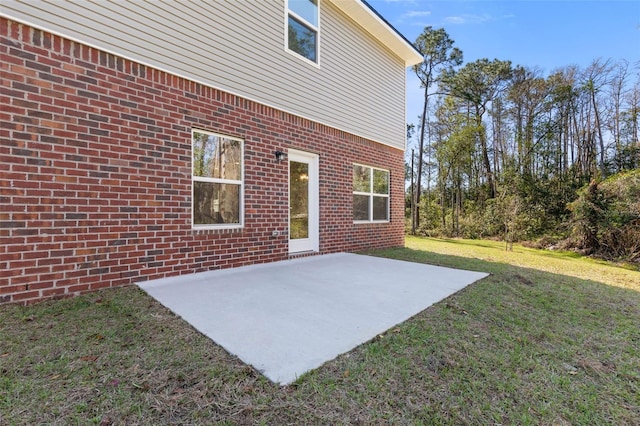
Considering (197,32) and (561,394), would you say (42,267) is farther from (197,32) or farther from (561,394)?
(561,394)

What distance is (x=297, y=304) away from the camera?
133 inches

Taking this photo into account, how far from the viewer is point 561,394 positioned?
1.98m

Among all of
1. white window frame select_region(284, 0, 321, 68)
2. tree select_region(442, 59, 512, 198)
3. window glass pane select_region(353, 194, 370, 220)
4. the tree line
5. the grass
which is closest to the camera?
the grass

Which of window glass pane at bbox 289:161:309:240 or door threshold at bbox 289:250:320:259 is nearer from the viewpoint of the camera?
door threshold at bbox 289:250:320:259

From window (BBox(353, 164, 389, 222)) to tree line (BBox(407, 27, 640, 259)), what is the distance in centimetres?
625

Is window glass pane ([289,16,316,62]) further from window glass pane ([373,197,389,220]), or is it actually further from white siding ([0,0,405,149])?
window glass pane ([373,197,389,220])

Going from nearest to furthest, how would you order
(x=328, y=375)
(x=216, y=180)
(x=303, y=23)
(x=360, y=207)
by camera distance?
1. (x=328, y=375)
2. (x=216, y=180)
3. (x=303, y=23)
4. (x=360, y=207)

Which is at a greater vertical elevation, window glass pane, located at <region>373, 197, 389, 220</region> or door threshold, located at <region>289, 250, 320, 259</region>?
window glass pane, located at <region>373, 197, 389, 220</region>

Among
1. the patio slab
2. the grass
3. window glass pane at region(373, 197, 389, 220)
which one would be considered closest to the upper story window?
window glass pane at region(373, 197, 389, 220)

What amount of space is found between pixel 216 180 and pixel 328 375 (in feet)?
11.9

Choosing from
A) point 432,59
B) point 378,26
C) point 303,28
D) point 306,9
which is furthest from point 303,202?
point 432,59

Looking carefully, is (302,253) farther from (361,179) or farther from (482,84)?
(482,84)

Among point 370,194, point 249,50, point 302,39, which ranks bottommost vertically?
point 370,194

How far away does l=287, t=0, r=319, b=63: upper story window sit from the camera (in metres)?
6.07
